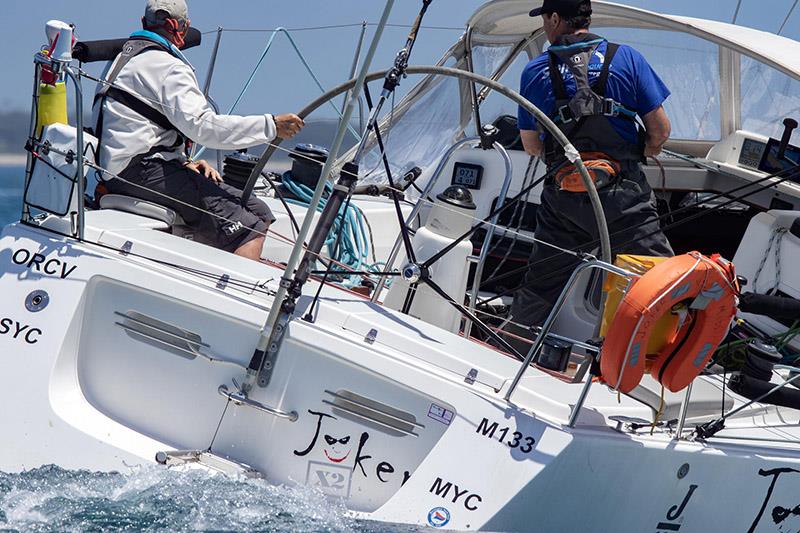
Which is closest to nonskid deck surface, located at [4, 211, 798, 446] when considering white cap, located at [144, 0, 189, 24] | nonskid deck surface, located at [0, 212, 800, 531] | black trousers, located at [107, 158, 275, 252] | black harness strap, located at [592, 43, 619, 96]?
nonskid deck surface, located at [0, 212, 800, 531]

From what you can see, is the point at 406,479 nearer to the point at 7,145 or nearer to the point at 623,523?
the point at 623,523

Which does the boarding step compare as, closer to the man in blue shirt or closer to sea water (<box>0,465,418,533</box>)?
sea water (<box>0,465,418,533</box>)

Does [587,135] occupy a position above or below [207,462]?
above

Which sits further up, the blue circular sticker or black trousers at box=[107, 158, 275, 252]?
black trousers at box=[107, 158, 275, 252]

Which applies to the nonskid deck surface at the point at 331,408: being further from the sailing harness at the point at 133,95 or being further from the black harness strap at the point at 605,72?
the black harness strap at the point at 605,72

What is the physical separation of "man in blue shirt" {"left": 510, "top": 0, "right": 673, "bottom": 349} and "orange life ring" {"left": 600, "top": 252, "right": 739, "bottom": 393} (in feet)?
2.73

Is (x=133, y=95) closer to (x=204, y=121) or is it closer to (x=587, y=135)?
(x=204, y=121)

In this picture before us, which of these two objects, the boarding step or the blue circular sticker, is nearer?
the blue circular sticker

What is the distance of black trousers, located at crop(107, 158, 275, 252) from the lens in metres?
3.82

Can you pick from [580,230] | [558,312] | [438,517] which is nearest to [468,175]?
[580,230]

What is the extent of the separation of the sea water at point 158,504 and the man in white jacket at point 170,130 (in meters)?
1.01

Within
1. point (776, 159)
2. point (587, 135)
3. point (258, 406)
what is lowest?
point (258, 406)

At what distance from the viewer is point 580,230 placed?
4055mm

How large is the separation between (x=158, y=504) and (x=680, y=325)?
5.07 ft
